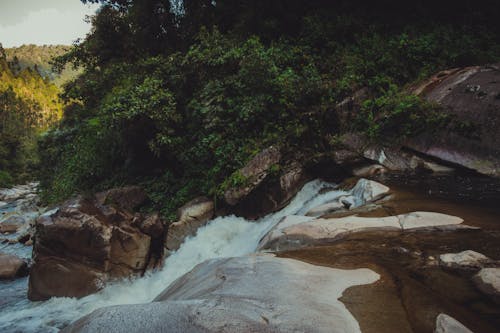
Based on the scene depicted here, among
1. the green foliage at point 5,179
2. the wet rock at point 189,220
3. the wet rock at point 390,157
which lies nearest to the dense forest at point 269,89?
the wet rock at point 390,157

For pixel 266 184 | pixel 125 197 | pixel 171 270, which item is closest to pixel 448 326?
pixel 266 184

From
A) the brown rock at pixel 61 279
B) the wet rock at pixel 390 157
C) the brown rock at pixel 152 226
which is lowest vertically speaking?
the brown rock at pixel 61 279

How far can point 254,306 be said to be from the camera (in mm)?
2264

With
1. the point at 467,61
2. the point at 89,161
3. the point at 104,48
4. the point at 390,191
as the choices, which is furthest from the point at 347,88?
the point at 104,48

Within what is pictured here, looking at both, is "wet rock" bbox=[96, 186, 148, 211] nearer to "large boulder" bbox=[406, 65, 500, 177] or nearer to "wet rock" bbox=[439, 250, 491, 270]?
"large boulder" bbox=[406, 65, 500, 177]

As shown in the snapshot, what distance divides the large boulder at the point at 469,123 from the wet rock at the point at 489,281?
3599mm

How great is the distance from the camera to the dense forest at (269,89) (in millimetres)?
8203

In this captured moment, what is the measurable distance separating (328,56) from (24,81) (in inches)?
3796

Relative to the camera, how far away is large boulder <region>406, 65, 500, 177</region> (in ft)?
18.7

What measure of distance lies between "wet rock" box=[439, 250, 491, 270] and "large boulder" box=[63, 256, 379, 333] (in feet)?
2.56

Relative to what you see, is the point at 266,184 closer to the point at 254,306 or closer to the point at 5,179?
the point at 254,306

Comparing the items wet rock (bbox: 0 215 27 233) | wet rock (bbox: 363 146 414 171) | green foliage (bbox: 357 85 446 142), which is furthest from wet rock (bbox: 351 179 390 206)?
wet rock (bbox: 0 215 27 233)

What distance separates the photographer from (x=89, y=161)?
11438 millimetres

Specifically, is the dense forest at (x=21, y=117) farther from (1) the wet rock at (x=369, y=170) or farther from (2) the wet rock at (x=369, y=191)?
(2) the wet rock at (x=369, y=191)
